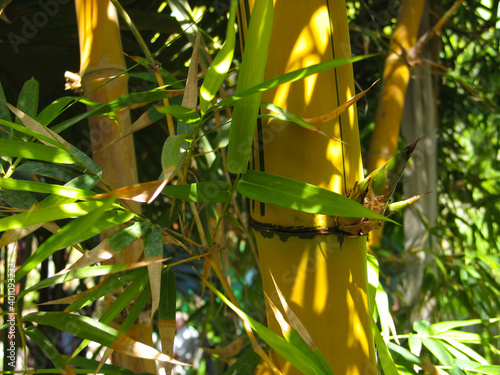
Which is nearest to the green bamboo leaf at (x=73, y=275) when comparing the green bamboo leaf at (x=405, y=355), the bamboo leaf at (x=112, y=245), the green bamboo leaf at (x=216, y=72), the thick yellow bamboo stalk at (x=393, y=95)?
the bamboo leaf at (x=112, y=245)

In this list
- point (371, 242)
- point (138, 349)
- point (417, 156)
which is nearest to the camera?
point (138, 349)

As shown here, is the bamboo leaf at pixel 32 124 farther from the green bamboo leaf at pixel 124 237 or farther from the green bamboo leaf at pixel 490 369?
the green bamboo leaf at pixel 490 369

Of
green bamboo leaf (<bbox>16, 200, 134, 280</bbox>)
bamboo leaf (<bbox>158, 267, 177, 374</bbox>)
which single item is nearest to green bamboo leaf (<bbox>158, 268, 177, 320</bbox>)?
bamboo leaf (<bbox>158, 267, 177, 374</bbox>)

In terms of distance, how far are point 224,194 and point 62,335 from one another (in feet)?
2.89

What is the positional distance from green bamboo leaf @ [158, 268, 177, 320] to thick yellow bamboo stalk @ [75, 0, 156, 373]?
0.32 ft

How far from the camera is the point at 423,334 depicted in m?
0.54

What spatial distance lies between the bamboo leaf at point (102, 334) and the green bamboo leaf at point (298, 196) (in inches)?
4.8

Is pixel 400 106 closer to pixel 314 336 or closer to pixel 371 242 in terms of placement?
pixel 371 242

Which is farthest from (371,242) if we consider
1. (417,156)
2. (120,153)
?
(120,153)

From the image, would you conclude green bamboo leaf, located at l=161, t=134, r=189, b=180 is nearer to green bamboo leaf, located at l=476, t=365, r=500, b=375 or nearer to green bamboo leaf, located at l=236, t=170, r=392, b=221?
green bamboo leaf, located at l=236, t=170, r=392, b=221

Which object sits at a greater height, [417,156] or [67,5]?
[67,5]

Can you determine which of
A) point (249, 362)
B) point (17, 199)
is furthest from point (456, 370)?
point (17, 199)

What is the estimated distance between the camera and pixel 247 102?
317 millimetres

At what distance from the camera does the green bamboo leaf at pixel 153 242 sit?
0.32 metres
